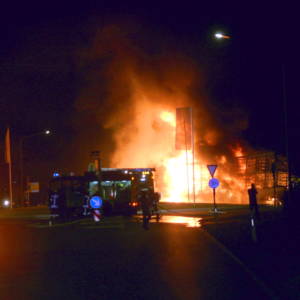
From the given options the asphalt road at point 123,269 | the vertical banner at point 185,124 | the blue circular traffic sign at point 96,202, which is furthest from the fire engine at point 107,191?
the asphalt road at point 123,269

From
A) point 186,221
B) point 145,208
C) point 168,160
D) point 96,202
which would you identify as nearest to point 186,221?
point 186,221

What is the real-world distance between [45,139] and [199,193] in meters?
21.3

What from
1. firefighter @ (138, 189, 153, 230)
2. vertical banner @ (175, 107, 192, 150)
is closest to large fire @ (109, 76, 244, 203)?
vertical banner @ (175, 107, 192, 150)

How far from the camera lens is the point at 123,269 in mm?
10820

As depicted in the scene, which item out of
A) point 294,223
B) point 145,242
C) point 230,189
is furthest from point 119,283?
point 230,189

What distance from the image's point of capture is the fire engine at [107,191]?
99.2 ft

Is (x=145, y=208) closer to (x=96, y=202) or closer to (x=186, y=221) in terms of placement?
(x=186, y=221)

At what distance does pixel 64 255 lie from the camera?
13.6 metres

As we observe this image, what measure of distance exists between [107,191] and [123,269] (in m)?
19.7

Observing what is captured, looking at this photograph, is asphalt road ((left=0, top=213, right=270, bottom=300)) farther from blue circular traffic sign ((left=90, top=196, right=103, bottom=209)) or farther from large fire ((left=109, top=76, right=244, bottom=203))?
large fire ((left=109, top=76, right=244, bottom=203))

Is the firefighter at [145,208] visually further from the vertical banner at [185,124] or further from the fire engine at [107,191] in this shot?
the vertical banner at [185,124]

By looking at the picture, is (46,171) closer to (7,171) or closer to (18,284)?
(7,171)

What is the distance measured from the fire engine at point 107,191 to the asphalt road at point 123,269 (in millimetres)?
11889

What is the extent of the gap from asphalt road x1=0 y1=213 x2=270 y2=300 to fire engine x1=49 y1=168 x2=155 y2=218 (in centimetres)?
1189
